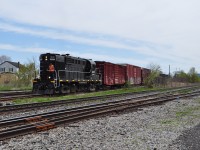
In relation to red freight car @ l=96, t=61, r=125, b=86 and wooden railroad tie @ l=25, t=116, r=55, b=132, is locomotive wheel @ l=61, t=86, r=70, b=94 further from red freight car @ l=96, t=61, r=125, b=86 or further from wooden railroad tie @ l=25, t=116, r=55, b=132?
wooden railroad tie @ l=25, t=116, r=55, b=132

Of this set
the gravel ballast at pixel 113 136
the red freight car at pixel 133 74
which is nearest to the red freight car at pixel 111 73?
the red freight car at pixel 133 74

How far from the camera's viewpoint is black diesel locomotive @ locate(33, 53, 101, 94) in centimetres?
2478

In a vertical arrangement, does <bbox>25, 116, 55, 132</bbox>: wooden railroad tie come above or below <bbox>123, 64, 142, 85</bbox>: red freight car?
below

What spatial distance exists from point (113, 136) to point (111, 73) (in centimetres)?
2825

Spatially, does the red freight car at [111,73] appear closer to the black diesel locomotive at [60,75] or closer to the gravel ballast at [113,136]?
the black diesel locomotive at [60,75]

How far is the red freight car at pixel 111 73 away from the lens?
35.4 m

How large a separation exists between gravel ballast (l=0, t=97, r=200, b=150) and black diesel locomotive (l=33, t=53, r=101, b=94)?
12855 mm

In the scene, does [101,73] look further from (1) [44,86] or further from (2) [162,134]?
(2) [162,134]

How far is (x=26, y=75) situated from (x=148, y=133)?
43.6 m

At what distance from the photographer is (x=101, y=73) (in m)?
34.8

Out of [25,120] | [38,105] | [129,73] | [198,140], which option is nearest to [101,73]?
[129,73]

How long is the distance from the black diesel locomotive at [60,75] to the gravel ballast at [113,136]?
12855 mm

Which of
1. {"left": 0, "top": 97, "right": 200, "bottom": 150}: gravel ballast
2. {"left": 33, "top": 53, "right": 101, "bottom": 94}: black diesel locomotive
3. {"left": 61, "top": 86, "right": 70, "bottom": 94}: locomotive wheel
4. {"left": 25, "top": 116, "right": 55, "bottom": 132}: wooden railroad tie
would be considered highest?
{"left": 33, "top": 53, "right": 101, "bottom": 94}: black diesel locomotive

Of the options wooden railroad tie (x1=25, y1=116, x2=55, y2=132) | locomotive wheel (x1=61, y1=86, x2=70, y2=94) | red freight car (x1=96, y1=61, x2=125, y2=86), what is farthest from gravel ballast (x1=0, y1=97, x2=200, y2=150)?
red freight car (x1=96, y1=61, x2=125, y2=86)
